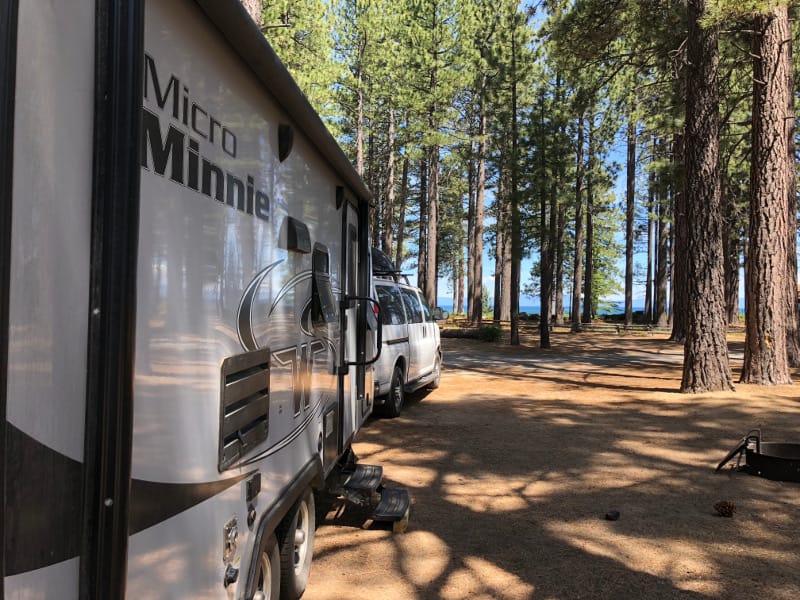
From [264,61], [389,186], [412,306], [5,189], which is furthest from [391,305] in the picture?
[389,186]

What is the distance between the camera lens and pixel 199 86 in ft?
6.62

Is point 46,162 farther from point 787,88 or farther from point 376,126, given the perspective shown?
point 376,126

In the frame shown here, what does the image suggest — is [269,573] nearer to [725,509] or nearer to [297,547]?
[297,547]

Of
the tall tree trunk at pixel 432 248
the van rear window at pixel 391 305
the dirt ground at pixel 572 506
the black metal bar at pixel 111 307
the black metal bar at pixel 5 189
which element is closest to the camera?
the black metal bar at pixel 5 189

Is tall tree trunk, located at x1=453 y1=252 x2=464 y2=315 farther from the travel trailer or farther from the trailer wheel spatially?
the travel trailer

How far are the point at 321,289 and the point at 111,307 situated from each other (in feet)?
7.96

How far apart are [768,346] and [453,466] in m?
7.31

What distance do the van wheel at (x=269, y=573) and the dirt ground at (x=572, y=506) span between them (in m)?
0.73

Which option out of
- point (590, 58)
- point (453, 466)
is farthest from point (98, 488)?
point (590, 58)

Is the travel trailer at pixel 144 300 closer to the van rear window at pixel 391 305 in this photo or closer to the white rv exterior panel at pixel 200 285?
the white rv exterior panel at pixel 200 285

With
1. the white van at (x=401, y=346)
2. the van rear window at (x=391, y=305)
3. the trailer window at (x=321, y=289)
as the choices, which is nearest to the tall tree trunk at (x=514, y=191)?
the white van at (x=401, y=346)

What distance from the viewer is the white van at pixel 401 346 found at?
845 cm

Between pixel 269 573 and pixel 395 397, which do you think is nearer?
pixel 269 573

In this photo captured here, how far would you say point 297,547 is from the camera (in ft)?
11.7
